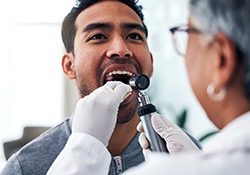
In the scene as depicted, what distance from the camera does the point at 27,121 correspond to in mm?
4031

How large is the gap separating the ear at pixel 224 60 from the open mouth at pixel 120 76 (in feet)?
2.82

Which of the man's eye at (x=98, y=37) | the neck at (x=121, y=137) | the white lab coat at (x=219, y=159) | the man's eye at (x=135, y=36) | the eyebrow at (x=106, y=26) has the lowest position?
the neck at (x=121, y=137)

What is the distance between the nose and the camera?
163cm

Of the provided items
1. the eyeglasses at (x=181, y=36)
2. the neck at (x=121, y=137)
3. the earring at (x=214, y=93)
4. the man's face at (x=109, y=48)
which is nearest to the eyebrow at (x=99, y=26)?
the man's face at (x=109, y=48)

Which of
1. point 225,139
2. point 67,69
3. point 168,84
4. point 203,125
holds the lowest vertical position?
point 203,125

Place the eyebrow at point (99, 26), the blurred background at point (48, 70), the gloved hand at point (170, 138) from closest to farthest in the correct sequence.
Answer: the gloved hand at point (170, 138) < the eyebrow at point (99, 26) < the blurred background at point (48, 70)

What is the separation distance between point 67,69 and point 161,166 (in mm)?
1093

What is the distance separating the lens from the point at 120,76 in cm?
166

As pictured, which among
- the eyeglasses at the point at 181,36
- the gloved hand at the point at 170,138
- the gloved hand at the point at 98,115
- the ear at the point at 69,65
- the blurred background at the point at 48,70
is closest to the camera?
the eyeglasses at the point at 181,36

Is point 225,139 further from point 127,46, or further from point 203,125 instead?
point 203,125

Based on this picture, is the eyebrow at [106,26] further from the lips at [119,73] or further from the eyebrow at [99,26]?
the lips at [119,73]

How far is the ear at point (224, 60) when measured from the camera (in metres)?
0.77

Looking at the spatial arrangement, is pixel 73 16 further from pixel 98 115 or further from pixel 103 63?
pixel 98 115

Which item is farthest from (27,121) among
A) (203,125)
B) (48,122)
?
(203,125)
